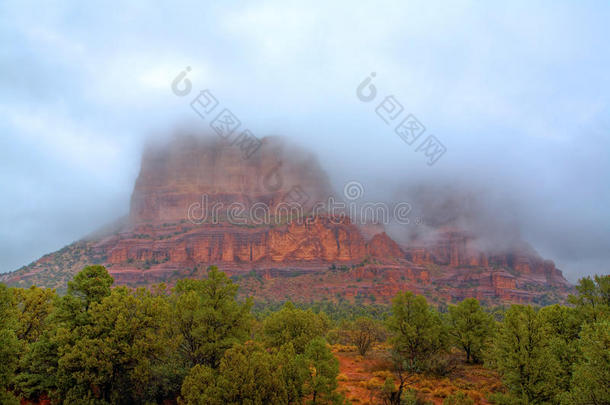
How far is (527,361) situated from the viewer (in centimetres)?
2352

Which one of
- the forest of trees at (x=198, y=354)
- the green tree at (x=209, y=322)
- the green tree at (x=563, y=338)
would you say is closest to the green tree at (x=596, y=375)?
the forest of trees at (x=198, y=354)

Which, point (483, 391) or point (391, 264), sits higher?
point (391, 264)

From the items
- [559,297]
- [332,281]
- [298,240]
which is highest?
[298,240]

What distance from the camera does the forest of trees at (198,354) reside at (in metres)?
19.3

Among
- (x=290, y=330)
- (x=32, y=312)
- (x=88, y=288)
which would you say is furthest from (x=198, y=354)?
(x=32, y=312)

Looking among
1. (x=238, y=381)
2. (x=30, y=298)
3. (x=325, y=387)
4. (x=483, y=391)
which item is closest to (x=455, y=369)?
(x=483, y=391)

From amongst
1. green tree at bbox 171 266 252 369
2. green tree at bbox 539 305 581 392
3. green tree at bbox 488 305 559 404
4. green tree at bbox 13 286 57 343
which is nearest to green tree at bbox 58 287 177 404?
green tree at bbox 171 266 252 369

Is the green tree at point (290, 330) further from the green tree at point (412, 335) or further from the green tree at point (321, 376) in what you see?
the green tree at point (412, 335)

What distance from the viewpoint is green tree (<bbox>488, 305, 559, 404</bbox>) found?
2286 cm

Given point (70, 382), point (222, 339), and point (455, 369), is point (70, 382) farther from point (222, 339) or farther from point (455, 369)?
point (455, 369)

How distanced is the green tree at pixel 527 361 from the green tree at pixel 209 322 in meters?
20.1

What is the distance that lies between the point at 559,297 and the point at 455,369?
178730mm

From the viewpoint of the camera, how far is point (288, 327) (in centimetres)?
3322

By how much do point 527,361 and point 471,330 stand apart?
2190 centimetres
